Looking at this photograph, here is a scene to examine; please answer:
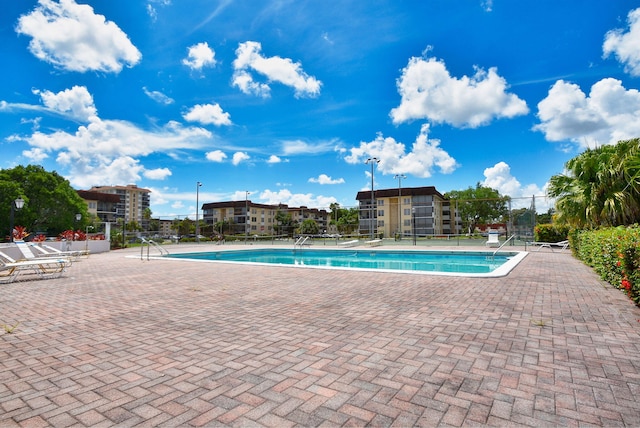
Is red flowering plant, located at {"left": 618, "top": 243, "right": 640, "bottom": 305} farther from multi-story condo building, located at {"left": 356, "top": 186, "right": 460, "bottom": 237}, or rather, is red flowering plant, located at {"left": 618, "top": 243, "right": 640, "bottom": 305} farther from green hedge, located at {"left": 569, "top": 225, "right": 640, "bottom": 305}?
multi-story condo building, located at {"left": 356, "top": 186, "right": 460, "bottom": 237}

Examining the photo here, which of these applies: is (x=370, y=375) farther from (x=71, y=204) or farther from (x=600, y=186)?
(x=71, y=204)

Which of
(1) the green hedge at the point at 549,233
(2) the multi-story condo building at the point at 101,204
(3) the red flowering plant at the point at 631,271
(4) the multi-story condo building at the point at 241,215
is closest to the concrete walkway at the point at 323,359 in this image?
(3) the red flowering plant at the point at 631,271

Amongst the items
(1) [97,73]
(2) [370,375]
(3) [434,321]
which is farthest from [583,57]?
(1) [97,73]

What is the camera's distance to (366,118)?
22.3 meters

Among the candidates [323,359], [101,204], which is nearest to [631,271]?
[323,359]

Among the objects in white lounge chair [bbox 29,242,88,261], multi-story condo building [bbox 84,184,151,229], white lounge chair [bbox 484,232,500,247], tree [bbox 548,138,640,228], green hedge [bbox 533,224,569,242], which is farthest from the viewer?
multi-story condo building [bbox 84,184,151,229]

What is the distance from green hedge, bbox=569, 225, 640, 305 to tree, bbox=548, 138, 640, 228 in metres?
0.95

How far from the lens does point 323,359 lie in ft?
9.32

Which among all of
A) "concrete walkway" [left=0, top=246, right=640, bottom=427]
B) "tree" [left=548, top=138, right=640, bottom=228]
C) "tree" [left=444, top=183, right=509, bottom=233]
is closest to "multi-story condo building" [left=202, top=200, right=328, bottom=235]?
"tree" [left=444, top=183, right=509, bottom=233]

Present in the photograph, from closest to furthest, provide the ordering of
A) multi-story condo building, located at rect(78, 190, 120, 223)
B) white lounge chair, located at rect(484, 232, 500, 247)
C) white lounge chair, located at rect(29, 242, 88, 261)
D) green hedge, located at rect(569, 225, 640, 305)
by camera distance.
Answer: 1. green hedge, located at rect(569, 225, 640, 305)
2. white lounge chair, located at rect(29, 242, 88, 261)
3. white lounge chair, located at rect(484, 232, 500, 247)
4. multi-story condo building, located at rect(78, 190, 120, 223)

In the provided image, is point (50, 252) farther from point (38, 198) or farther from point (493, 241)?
point (38, 198)

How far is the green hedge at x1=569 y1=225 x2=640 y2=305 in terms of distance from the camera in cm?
472

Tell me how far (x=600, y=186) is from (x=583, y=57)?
21.0 feet

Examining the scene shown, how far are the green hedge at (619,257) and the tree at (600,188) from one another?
0.95 meters
